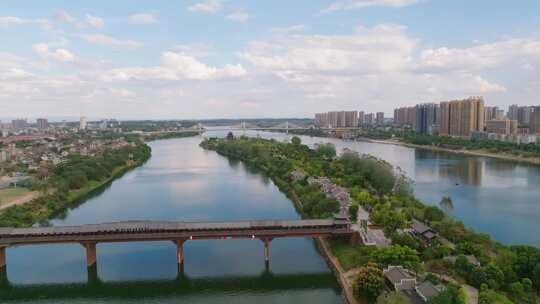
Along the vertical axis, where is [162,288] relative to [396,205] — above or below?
below

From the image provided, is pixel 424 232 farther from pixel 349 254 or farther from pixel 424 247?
pixel 349 254

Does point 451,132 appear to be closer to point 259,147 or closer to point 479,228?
point 259,147

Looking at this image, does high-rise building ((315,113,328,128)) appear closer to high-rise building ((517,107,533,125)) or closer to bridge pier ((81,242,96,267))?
high-rise building ((517,107,533,125))

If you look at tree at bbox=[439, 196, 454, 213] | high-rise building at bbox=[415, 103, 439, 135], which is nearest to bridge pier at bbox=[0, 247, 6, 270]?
tree at bbox=[439, 196, 454, 213]

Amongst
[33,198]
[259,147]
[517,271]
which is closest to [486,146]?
[259,147]

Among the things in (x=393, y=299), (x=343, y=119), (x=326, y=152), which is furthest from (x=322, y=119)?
(x=393, y=299)
